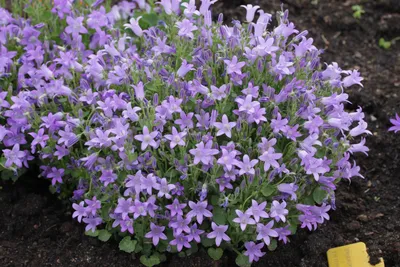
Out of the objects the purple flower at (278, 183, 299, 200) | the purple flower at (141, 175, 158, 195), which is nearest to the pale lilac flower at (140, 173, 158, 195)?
the purple flower at (141, 175, 158, 195)

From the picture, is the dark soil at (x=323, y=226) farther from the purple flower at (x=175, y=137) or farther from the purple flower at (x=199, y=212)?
the purple flower at (x=175, y=137)

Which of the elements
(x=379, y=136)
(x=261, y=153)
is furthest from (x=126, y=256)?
(x=379, y=136)

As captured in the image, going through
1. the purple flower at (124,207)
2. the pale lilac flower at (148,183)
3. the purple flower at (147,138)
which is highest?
the purple flower at (147,138)

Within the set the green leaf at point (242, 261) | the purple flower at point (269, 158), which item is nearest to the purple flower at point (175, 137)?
the purple flower at point (269, 158)

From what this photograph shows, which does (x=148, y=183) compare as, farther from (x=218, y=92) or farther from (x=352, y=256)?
(x=352, y=256)

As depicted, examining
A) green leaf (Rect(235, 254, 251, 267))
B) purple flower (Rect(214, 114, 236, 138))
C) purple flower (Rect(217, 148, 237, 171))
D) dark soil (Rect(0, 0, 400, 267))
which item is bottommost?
dark soil (Rect(0, 0, 400, 267))

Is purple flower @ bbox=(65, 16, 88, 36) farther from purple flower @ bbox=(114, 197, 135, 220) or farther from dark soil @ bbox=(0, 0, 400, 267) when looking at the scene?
purple flower @ bbox=(114, 197, 135, 220)
